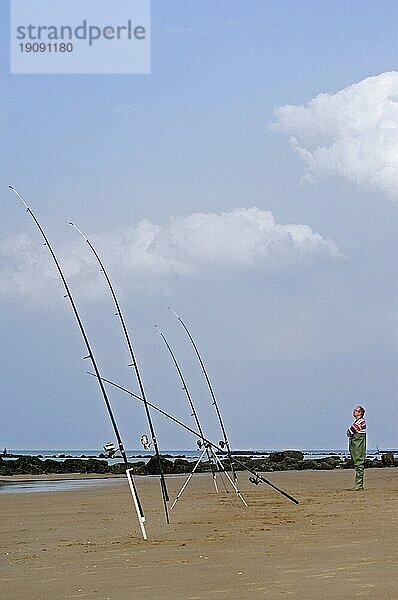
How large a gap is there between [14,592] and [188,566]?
1.68m

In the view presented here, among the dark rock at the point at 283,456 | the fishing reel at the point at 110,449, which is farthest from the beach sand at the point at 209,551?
the dark rock at the point at 283,456

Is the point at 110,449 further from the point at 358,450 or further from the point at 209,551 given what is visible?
the point at 358,450

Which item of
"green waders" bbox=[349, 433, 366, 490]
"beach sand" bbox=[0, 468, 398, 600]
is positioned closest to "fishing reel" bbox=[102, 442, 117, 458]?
"beach sand" bbox=[0, 468, 398, 600]

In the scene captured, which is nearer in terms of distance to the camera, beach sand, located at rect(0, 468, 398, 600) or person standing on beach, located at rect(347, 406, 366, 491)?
beach sand, located at rect(0, 468, 398, 600)

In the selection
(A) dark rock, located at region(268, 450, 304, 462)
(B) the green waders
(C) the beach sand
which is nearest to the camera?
(C) the beach sand

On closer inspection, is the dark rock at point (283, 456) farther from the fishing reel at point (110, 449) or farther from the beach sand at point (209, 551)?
the fishing reel at point (110, 449)

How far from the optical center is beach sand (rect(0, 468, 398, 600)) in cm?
754

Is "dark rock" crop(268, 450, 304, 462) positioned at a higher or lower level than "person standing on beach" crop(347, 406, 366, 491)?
lower

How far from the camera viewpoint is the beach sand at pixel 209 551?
7535 mm

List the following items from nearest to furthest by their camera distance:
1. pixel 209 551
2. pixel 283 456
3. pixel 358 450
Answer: pixel 209 551 → pixel 358 450 → pixel 283 456

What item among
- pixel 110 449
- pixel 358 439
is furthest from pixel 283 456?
pixel 110 449

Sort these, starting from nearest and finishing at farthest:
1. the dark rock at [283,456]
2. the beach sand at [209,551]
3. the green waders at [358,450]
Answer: the beach sand at [209,551] → the green waders at [358,450] → the dark rock at [283,456]

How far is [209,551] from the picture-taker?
980cm

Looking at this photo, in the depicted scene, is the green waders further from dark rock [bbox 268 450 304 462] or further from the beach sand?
dark rock [bbox 268 450 304 462]
